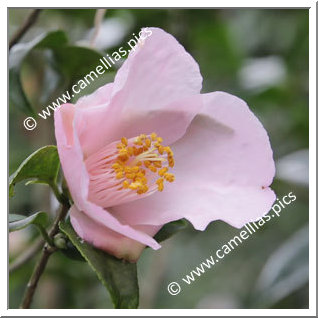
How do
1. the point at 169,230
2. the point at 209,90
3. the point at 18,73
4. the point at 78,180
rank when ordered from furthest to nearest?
1. the point at 209,90
2. the point at 18,73
3. the point at 169,230
4. the point at 78,180

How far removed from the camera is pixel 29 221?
0.77 meters

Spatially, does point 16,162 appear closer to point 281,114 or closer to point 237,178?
point 237,178

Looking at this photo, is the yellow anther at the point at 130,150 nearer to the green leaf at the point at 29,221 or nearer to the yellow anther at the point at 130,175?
the yellow anther at the point at 130,175

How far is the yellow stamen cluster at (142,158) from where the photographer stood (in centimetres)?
81

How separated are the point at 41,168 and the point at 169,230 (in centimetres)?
18

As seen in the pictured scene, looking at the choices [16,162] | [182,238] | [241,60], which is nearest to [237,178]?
[16,162]

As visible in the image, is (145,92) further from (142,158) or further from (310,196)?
(310,196)

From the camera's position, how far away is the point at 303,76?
6.04 ft

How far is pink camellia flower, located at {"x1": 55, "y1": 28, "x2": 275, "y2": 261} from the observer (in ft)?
2.50

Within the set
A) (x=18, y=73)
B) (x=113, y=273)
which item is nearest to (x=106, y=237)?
(x=113, y=273)

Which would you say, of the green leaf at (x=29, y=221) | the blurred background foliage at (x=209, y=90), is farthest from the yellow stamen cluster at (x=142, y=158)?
the blurred background foliage at (x=209, y=90)

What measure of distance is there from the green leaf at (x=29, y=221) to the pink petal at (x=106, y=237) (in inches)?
2.0

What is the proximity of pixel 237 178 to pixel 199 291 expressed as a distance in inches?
56.7

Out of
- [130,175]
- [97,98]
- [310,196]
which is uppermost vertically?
[97,98]
